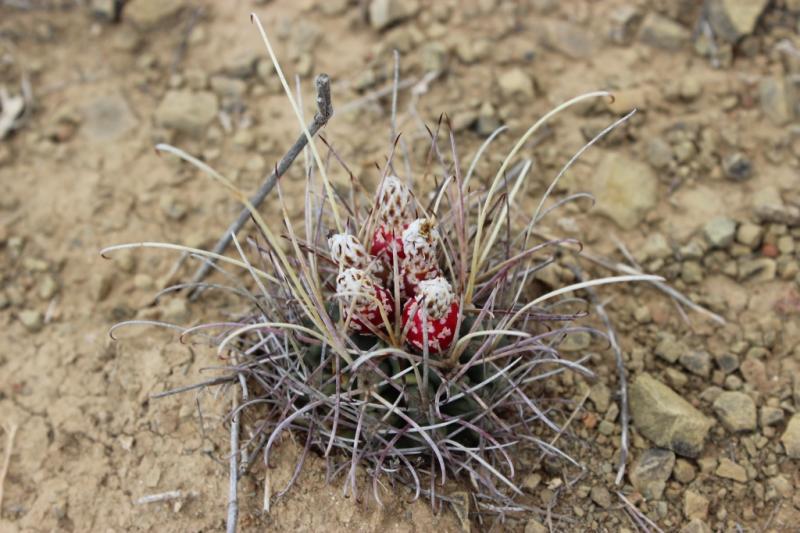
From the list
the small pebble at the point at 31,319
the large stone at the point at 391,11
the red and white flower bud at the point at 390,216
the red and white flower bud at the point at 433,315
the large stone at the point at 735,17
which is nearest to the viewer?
the red and white flower bud at the point at 433,315

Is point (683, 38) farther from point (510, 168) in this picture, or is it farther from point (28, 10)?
point (28, 10)

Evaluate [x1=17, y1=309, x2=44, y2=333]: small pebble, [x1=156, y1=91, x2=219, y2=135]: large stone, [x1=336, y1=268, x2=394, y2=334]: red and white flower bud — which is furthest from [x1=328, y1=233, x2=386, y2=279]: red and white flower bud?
[x1=156, y1=91, x2=219, y2=135]: large stone

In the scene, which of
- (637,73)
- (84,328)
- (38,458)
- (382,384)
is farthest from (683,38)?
(38,458)

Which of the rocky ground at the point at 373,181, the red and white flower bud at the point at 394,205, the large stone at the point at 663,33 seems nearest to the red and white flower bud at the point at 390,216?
the red and white flower bud at the point at 394,205

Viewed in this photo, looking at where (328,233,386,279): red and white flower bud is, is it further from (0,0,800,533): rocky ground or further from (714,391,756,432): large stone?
(714,391,756,432): large stone

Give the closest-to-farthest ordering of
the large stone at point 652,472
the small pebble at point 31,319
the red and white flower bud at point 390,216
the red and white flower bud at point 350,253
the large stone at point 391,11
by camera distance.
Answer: the red and white flower bud at point 350,253, the red and white flower bud at point 390,216, the large stone at point 652,472, the small pebble at point 31,319, the large stone at point 391,11

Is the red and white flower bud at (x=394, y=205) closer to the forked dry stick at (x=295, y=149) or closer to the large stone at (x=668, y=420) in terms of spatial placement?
the forked dry stick at (x=295, y=149)

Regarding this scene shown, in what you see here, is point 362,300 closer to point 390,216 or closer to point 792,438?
point 390,216
